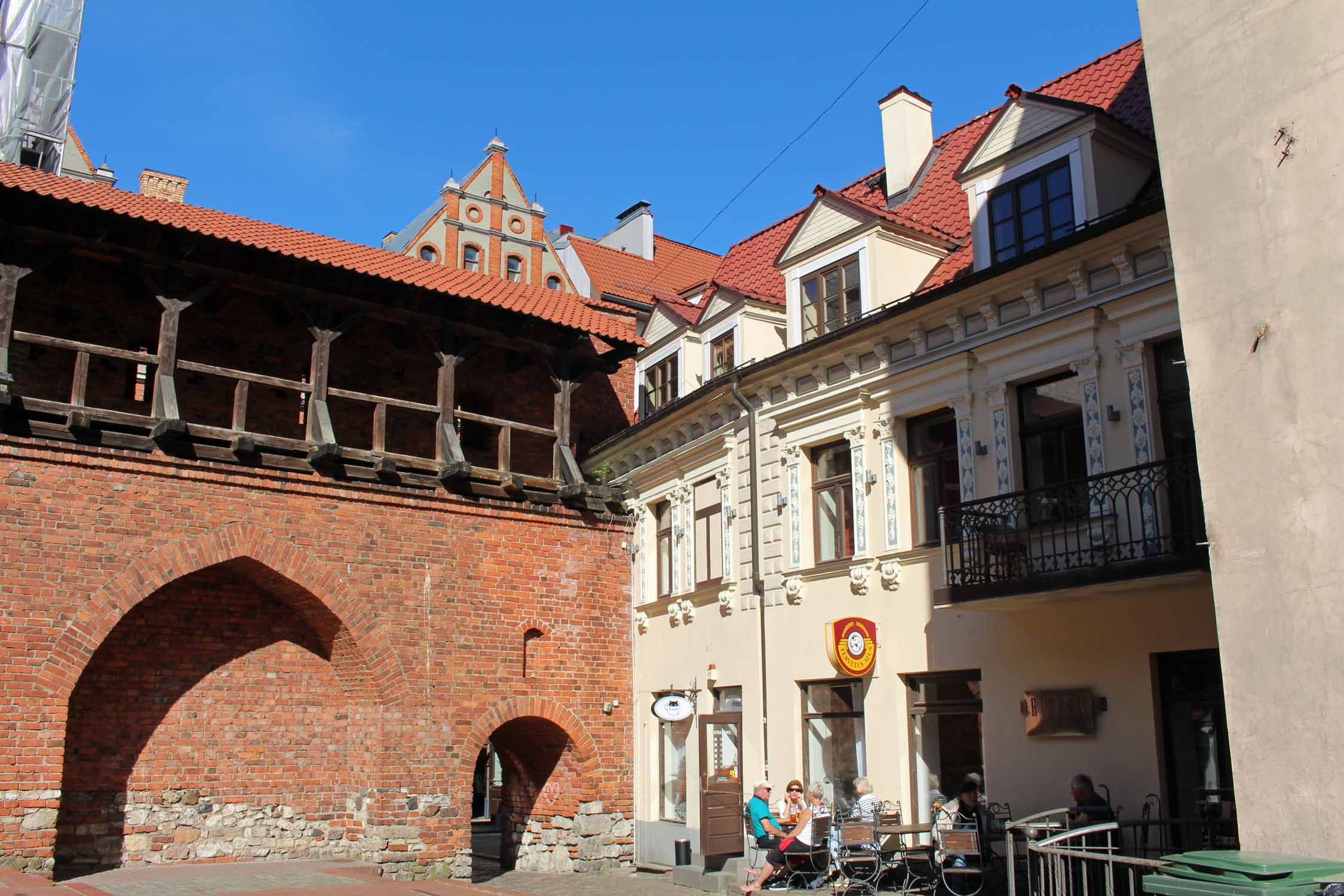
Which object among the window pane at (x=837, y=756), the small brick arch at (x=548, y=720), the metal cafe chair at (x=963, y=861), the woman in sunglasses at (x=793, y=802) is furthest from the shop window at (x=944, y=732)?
the small brick arch at (x=548, y=720)

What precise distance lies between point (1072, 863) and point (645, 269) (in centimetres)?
1964

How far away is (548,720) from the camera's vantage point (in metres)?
17.9

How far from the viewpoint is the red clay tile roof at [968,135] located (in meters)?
14.8

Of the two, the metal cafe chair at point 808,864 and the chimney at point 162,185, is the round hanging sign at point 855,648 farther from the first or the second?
the chimney at point 162,185

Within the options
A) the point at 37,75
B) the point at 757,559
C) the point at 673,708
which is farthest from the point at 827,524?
the point at 37,75

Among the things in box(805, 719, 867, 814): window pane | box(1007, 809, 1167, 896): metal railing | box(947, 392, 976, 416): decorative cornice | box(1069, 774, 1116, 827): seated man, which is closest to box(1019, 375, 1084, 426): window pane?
box(947, 392, 976, 416): decorative cornice

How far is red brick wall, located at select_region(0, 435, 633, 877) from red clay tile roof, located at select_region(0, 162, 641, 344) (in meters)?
2.99

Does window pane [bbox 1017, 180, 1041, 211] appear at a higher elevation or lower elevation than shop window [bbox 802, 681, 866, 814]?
higher

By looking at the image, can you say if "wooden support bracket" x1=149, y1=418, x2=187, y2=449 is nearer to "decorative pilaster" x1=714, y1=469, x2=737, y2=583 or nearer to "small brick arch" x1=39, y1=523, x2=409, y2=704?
"small brick arch" x1=39, y1=523, x2=409, y2=704

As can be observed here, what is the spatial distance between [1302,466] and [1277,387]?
0.54m

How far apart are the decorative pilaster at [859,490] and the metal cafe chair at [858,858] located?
346 cm

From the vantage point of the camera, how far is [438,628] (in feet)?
55.0

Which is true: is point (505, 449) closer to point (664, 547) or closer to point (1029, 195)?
point (664, 547)

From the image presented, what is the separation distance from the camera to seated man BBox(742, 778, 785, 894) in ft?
42.9
